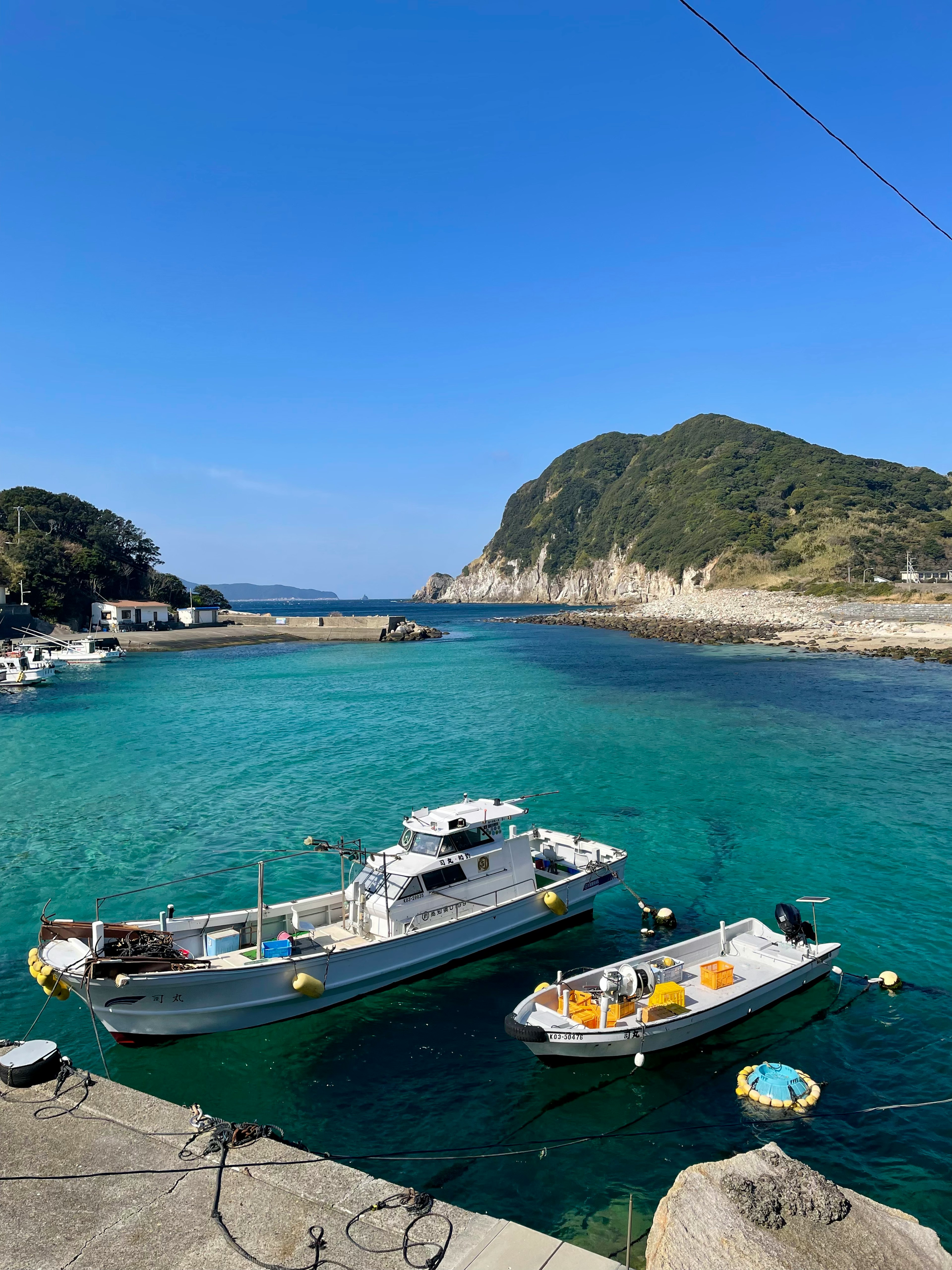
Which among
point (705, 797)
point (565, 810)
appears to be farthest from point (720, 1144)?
point (705, 797)

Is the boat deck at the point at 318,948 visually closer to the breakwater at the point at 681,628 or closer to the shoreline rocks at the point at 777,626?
the shoreline rocks at the point at 777,626

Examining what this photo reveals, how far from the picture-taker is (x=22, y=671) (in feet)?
197

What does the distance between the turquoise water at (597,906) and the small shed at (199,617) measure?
61.7 metres

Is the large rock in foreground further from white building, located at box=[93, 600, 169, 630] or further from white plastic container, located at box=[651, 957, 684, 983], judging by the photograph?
white building, located at box=[93, 600, 169, 630]

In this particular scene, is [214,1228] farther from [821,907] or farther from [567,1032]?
[821,907]

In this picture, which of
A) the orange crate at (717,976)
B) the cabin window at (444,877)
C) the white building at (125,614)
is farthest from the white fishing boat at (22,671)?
the orange crate at (717,976)

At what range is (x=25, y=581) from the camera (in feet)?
299

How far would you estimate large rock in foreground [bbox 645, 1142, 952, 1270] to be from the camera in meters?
6.59

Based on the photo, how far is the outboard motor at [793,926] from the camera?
14.8 meters

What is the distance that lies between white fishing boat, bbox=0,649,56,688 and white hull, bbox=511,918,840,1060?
5954 centimetres

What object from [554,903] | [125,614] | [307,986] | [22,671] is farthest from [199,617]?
[307,986]

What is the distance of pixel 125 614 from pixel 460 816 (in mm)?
96526

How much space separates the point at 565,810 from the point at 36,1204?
1917 cm

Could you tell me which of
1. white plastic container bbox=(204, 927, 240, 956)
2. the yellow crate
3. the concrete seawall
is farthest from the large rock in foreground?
the concrete seawall
